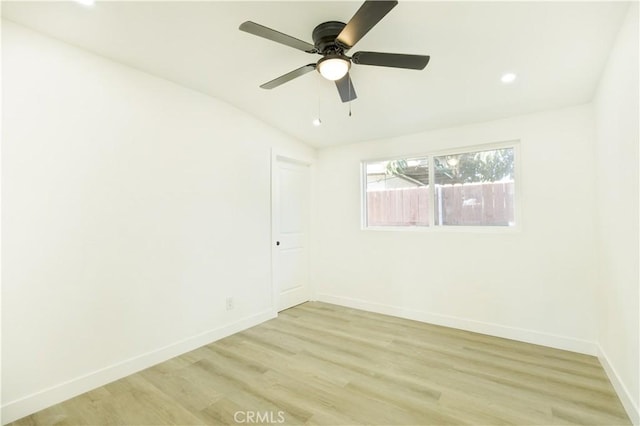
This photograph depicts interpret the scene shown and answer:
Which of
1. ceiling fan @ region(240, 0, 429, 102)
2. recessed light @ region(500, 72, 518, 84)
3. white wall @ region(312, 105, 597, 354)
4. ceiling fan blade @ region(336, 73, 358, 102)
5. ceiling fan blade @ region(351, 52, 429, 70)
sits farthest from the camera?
white wall @ region(312, 105, 597, 354)

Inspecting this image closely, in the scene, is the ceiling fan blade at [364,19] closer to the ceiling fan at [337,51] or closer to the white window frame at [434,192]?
the ceiling fan at [337,51]

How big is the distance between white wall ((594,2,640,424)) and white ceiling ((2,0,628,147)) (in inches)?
8.7

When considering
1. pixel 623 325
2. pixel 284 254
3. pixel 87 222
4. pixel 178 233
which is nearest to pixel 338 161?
pixel 284 254

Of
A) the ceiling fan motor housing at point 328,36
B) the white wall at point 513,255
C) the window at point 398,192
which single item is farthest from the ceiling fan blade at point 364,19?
the window at point 398,192

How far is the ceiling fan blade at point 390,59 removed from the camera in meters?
1.84

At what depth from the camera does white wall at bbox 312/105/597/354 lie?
281 centimetres

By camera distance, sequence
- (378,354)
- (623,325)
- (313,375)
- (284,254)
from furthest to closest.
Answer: (284,254) → (378,354) → (313,375) → (623,325)

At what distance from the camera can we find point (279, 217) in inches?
161

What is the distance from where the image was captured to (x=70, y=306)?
7.13 ft

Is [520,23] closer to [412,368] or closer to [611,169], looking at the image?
[611,169]

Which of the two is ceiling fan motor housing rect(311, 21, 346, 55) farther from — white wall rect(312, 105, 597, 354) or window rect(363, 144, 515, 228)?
window rect(363, 144, 515, 228)

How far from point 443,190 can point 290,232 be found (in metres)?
2.14

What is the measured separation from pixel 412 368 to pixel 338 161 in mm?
2896

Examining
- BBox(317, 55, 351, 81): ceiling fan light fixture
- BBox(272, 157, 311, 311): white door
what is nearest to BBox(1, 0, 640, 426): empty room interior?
BBox(317, 55, 351, 81): ceiling fan light fixture
